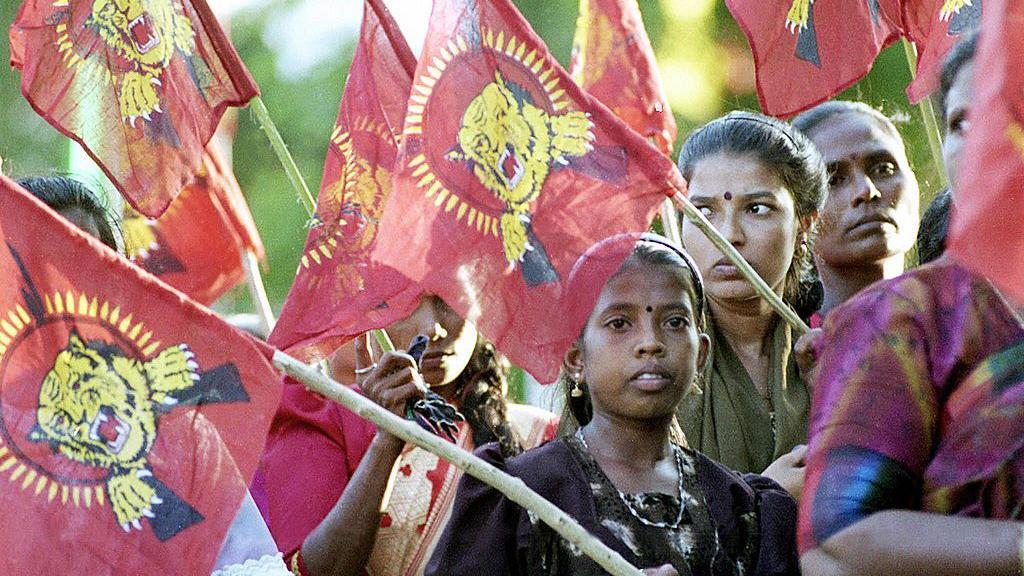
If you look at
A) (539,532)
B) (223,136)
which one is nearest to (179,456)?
(539,532)

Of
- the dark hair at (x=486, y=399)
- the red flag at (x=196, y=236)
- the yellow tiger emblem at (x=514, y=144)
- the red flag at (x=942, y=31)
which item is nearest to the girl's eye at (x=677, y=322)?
the yellow tiger emblem at (x=514, y=144)

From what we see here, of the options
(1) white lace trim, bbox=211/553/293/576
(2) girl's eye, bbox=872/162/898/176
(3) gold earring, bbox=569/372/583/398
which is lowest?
(1) white lace trim, bbox=211/553/293/576

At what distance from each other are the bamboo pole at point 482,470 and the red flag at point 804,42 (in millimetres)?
1879

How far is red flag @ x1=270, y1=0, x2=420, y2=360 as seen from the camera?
12.1 feet

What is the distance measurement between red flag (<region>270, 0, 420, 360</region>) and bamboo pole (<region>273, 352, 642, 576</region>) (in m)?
0.95

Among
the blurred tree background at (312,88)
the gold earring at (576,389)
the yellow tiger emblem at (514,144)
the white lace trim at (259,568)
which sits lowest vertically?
the white lace trim at (259,568)

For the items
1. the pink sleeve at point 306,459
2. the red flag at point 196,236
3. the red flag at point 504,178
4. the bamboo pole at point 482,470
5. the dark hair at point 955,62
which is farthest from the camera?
the red flag at point 196,236

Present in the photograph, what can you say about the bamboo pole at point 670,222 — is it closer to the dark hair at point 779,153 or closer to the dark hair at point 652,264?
the dark hair at point 779,153

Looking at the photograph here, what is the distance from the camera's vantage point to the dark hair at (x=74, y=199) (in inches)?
144

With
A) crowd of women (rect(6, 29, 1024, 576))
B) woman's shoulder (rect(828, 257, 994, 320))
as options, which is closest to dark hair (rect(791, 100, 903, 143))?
crowd of women (rect(6, 29, 1024, 576))

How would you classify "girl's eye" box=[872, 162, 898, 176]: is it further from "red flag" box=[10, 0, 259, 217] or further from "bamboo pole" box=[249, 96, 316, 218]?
"red flag" box=[10, 0, 259, 217]

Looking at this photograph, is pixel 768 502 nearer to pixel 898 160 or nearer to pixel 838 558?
pixel 838 558

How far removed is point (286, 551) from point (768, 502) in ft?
3.26

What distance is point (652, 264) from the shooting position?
304 cm
